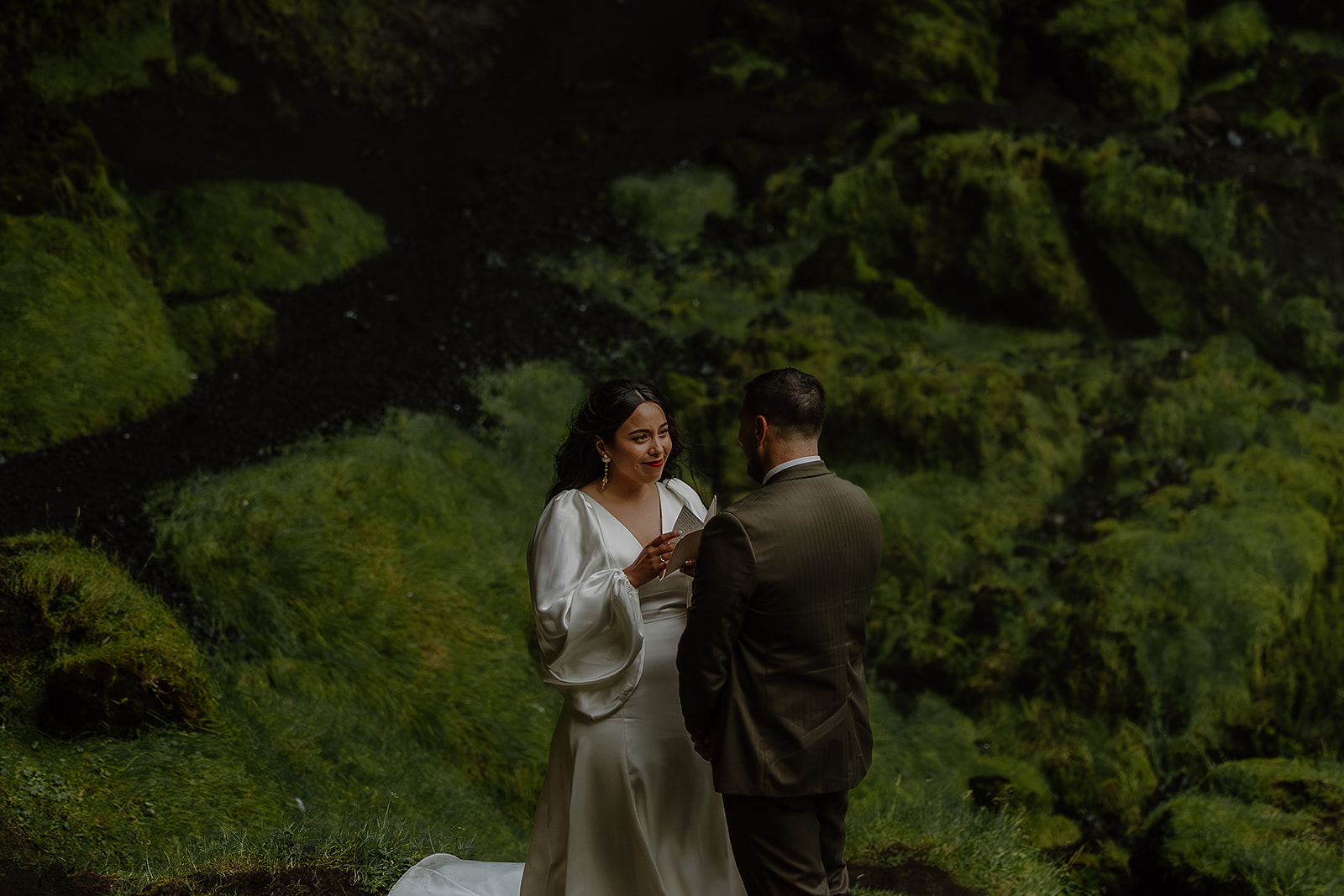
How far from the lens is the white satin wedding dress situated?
352 centimetres

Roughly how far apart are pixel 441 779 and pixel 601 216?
6.68 metres

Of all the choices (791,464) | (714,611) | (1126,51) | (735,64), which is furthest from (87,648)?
(1126,51)

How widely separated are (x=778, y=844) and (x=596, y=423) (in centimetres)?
145

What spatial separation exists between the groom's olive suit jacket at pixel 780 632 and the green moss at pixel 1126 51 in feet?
32.0

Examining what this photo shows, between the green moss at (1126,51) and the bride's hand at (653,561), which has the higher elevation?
the green moss at (1126,51)

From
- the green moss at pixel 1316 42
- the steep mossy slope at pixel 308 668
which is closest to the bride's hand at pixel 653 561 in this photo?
the steep mossy slope at pixel 308 668

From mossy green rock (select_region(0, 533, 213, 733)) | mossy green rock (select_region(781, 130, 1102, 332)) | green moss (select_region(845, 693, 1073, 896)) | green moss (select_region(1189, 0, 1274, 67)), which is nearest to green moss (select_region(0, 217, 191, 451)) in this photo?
mossy green rock (select_region(0, 533, 213, 733))

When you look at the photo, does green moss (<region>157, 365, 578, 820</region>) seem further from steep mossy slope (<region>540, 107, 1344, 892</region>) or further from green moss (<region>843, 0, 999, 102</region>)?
green moss (<region>843, 0, 999, 102</region>)

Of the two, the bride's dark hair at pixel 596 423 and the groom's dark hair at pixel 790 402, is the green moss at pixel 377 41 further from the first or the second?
the groom's dark hair at pixel 790 402

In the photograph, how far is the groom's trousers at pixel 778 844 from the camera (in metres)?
3.25

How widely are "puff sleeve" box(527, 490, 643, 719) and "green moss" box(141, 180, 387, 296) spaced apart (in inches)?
260

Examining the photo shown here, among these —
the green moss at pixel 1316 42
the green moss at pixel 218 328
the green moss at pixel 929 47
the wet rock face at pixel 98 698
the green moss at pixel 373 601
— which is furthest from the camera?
the green moss at pixel 929 47

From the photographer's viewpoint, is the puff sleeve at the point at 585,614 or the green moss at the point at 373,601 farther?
the green moss at the point at 373,601

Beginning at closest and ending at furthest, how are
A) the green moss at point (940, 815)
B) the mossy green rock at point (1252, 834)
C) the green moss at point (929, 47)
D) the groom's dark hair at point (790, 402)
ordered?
the groom's dark hair at point (790, 402) → the mossy green rock at point (1252, 834) → the green moss at point (940, 815) → the green moss at point (929, 47)
